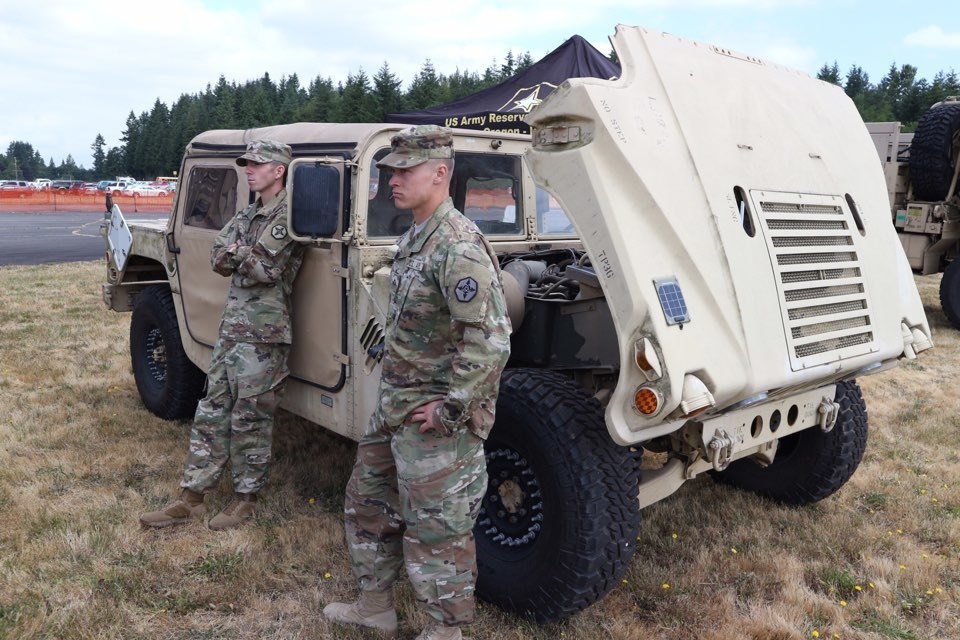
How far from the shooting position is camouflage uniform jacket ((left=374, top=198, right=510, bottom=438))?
7.70 ft

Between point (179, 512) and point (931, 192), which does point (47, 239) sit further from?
point (931, 192)

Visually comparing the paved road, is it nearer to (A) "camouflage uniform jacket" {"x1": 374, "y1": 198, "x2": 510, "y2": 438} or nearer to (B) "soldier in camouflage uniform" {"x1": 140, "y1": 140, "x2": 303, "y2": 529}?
(B) "soldier in camouflage uniform" {"x1": 140, "y1": 140, "x2": 303, "y2": 529}

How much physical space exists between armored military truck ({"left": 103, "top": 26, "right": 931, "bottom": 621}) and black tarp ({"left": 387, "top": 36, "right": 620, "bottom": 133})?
470 cm

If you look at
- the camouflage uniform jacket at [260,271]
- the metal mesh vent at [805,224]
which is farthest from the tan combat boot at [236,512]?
the metal mesh vent at [805,224]

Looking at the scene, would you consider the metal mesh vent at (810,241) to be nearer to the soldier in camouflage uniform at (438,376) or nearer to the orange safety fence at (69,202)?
the soldier in camouflage uniform at (438,376)

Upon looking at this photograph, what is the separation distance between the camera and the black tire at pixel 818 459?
3709 mm

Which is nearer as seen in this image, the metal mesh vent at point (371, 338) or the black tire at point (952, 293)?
the metal mesh vent at point (371, 338)

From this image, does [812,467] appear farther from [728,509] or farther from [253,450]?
[253,450]

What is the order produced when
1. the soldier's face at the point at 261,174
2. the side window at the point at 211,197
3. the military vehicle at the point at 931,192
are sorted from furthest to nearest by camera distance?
1. the military vehicle at the point at 931,192
2. the side window at the point at 211,197
3. the soldier's face at the point at 261,174

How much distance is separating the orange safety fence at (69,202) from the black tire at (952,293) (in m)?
27.7

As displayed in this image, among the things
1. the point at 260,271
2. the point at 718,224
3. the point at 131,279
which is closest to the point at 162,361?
the point at 131,279

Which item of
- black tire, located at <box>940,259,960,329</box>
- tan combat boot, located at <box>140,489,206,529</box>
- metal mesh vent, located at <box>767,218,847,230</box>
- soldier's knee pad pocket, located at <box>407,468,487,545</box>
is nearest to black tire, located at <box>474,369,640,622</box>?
soldier's knee pad pocket, located at <box>407,468,487,545</box>

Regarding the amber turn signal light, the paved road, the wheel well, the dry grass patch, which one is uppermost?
the amber turn signal light

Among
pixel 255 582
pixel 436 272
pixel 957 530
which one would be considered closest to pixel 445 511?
pixel 436 272
